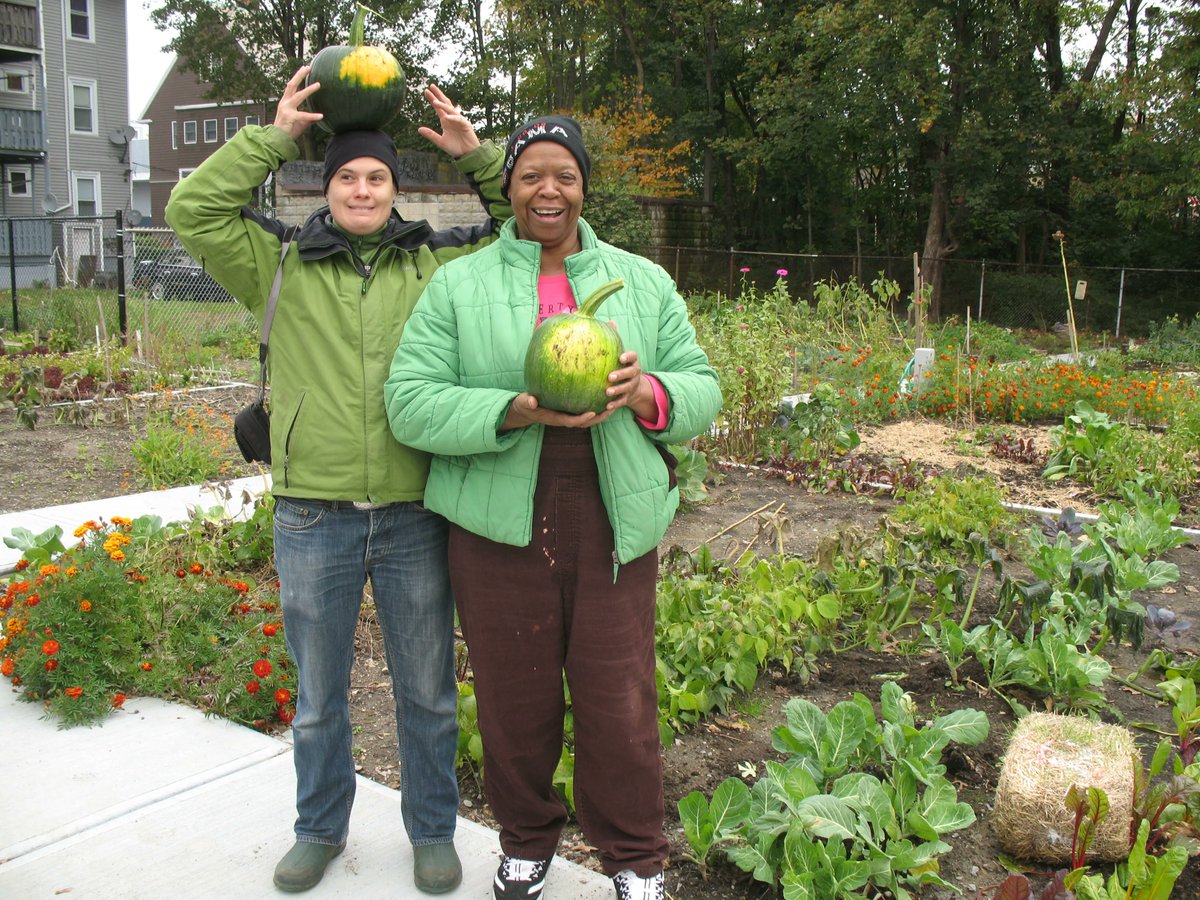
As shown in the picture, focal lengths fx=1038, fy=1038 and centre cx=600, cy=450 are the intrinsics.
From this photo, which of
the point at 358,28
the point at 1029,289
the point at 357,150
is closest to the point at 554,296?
the point at 357,150

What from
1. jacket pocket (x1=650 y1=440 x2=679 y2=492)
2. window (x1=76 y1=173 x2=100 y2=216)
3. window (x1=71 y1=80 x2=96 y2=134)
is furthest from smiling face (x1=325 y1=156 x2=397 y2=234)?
window (x1=71 y1=80 x2=96 y2=134)

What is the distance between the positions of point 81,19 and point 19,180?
6.58 metres

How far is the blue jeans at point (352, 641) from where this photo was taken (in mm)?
2471

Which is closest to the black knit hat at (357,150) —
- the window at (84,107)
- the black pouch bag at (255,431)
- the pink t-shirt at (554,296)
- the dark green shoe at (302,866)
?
the pink t-shirt at (554,296)

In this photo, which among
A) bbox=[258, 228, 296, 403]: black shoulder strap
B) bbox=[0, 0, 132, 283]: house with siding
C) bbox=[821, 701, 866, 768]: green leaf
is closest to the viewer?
bbox=[258, 228, 296, 403]: black shoulder strap

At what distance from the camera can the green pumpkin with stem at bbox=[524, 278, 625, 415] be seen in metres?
2.15

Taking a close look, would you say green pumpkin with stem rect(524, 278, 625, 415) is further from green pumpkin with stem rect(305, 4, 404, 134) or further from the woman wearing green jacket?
green pumpkin with stem rect(305, 4, 404, 134)

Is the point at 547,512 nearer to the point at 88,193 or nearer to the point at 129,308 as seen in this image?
the point at 129,308

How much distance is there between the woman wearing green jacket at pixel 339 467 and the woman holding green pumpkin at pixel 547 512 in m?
0.12

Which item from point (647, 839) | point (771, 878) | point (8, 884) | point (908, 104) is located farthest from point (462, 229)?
point (908, 104)

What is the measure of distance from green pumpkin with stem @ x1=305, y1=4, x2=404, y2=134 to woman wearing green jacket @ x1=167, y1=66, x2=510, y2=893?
0.18 ft

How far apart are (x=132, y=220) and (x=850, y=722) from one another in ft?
66.5

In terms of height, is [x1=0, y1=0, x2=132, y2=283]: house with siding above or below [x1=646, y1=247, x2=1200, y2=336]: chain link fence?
above

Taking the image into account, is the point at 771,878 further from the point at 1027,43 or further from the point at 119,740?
the point at 1027,43
